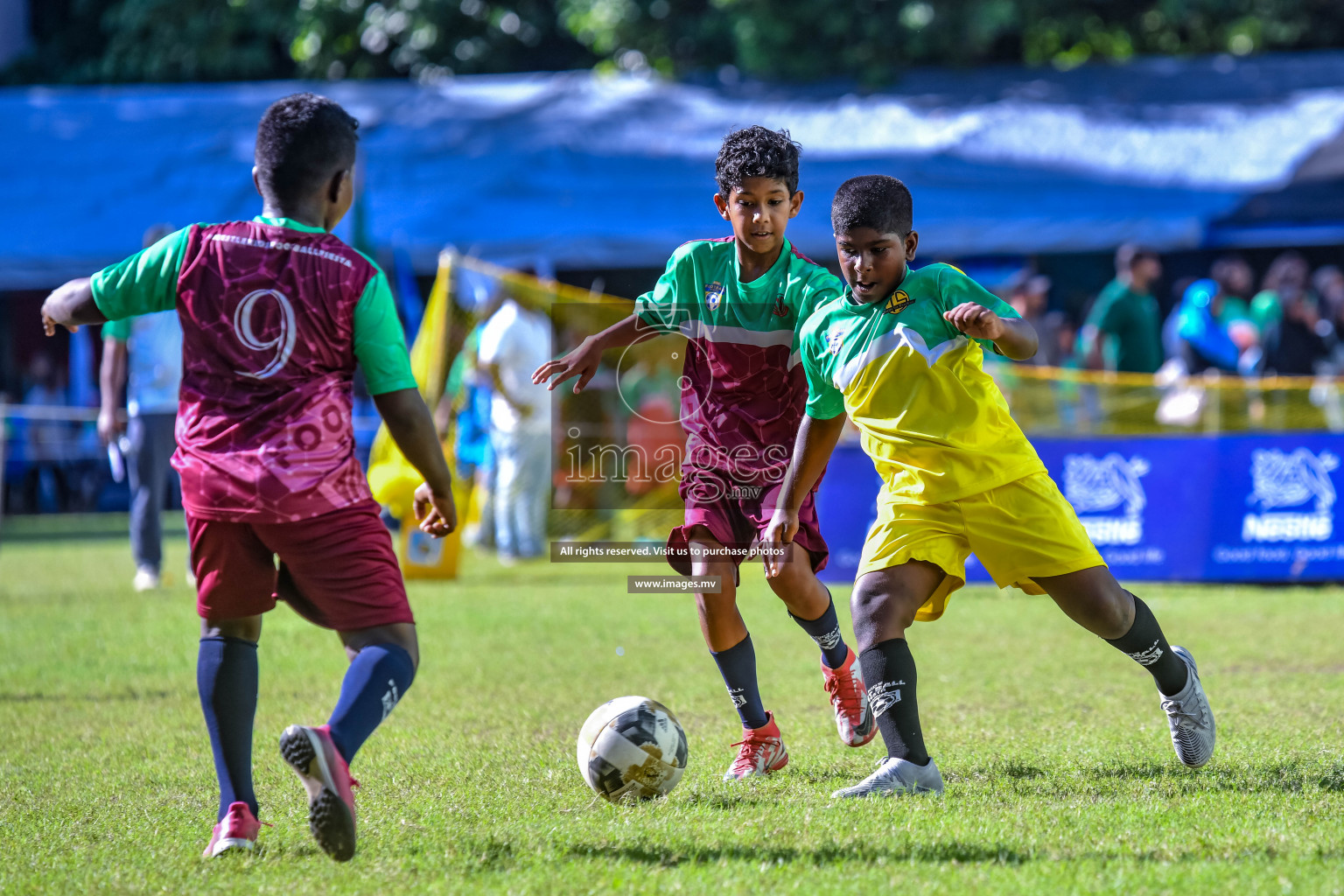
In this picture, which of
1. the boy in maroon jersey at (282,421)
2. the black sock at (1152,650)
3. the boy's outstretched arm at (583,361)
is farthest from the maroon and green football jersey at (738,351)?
the boy in maroon jersey at (282,421)

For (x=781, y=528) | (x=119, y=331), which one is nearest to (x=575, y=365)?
(x=781, y=528)

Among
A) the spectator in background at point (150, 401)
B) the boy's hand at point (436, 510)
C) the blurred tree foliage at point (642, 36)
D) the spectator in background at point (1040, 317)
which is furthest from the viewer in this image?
the blurred tree foliage at point (642, 36)

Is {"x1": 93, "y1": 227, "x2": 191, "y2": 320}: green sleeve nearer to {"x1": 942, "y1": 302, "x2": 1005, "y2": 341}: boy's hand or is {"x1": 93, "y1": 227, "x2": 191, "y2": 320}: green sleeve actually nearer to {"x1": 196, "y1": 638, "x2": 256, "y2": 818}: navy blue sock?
{"x1": 196, "y1": 638, "x2": 256, "y2": 818}: navy blue sock

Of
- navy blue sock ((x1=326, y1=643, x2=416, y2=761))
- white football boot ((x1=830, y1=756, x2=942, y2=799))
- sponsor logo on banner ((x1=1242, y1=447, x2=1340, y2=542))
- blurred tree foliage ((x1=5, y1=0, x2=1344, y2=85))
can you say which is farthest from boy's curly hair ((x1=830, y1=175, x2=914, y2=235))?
blurred tree foliage ((x1=5, y1=0, x2=1344, y2=85))

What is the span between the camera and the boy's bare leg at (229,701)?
11.6 feet

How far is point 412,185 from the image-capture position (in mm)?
17922

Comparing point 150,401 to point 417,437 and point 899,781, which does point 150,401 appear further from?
point 899,781

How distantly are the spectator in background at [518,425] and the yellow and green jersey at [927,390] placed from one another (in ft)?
22.7

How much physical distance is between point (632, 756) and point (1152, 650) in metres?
1.60

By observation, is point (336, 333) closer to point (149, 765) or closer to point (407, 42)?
point (149, 765)

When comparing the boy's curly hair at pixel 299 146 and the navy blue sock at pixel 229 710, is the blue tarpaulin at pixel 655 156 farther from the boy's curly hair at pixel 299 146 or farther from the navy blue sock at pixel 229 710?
the navy blue sock at pixel 229 710

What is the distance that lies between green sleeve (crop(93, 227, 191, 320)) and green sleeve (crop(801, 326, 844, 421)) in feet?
5.96

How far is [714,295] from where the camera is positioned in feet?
15.2

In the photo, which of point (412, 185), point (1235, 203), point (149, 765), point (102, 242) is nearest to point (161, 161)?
point (102, 242)
